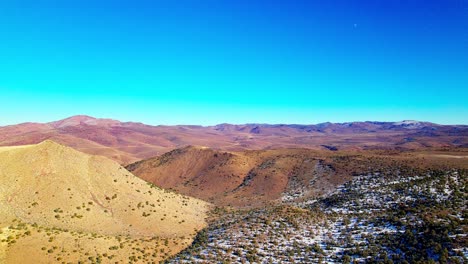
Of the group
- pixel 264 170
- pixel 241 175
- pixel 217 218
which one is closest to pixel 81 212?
pixel 217 218

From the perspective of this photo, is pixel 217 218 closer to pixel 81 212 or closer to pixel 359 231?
pixel 81 212

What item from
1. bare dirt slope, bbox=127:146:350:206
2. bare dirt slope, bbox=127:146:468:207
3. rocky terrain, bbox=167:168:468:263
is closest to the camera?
rocky terrain, bbox=167:168:468:263

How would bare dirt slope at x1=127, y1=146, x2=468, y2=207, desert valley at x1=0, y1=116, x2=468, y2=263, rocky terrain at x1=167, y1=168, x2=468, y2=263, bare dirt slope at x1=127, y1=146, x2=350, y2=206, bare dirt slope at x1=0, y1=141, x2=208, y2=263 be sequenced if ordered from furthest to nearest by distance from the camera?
bare dirt slope at x1=127, y1=146, x2=350, y2=206
bare dirt slope at x1=127, y1=146, x2=468, y2=207
bare dirt slope at x1=0, y1=141, x2=208, y2=263
desert valley at x1=0, y1=116, x2=468, y2=263
rocky terrain at x1=167, y1=168, x2=468, y2=263

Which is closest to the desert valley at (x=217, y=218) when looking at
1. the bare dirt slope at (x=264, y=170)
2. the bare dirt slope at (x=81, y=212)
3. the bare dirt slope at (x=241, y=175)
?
the bare dirt slope at (x=81, y=212)

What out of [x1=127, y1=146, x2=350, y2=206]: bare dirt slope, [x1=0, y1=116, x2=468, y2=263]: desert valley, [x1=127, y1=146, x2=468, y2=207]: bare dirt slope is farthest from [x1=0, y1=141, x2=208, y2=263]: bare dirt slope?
[x1=127, y1=146, x2=350, y2=206]: bare dirt slope

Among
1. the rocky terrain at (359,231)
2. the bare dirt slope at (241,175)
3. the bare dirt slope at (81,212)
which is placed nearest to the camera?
the rocky terrain at (359,231)

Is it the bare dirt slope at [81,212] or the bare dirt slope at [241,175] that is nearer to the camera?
the bare dirt slope at [81,212]

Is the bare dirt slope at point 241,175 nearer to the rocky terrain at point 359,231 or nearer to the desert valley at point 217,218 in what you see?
the desert valley at point 217,218

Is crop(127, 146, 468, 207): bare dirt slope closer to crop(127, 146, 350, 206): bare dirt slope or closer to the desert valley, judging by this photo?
crop(127, 146, 350, 206): bare dirt slope
